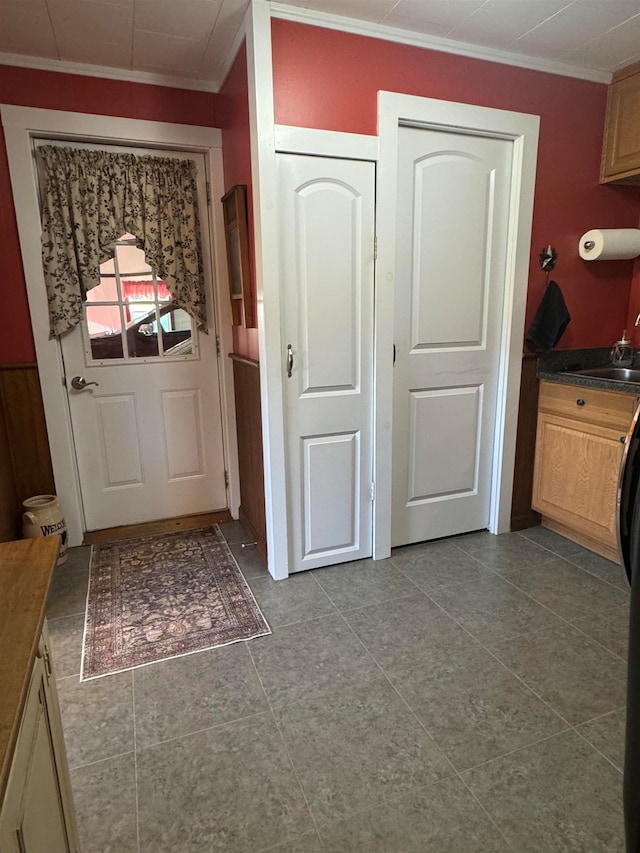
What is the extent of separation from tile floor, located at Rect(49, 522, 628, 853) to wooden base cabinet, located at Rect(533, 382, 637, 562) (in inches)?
13.1

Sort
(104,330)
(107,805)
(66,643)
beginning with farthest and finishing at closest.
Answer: (104,330)
(66,643)
(107,805)

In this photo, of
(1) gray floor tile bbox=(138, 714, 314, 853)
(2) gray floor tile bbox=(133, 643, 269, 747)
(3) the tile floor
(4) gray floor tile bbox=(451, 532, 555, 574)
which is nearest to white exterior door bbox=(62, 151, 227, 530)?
(3) the tile floor

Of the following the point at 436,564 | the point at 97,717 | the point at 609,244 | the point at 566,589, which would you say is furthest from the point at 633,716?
the point at 609,244

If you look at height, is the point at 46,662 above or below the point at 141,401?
below

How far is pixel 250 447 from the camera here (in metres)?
2.79

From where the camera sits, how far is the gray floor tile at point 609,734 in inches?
59.7

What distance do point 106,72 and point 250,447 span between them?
199 cm

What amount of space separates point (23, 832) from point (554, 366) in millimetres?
2928

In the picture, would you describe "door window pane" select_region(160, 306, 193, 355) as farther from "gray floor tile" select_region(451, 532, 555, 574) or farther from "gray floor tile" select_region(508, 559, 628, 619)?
"gray floor tile" select_region(508, 559, 628, 619)

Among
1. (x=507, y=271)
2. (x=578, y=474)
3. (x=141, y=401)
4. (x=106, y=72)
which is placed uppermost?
(x=106, y=72)

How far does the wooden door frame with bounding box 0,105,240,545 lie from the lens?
2465 millimetres

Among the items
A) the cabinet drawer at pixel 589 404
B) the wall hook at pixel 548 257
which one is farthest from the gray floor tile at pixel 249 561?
the wall hook at pixel 548 257

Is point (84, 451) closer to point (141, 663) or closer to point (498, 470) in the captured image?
point (141, 663)

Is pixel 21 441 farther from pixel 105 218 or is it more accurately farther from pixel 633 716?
pixel 633 716
